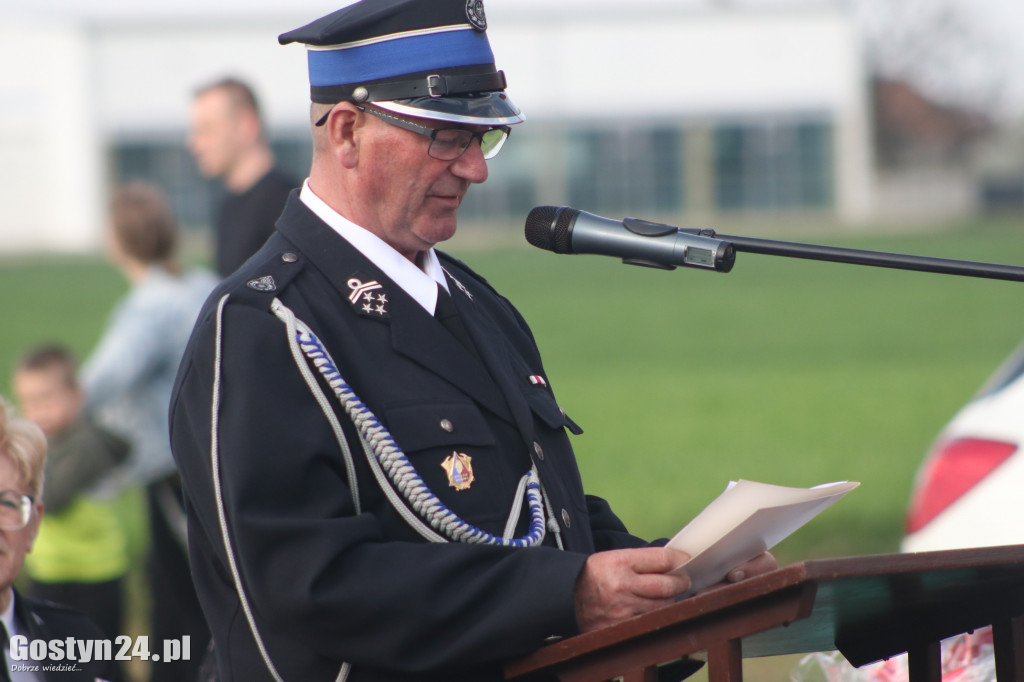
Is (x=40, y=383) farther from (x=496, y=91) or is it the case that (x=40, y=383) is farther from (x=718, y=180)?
(x=718, y=180)

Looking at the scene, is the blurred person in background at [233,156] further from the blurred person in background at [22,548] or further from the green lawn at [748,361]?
the blurred person in background at [22,548]

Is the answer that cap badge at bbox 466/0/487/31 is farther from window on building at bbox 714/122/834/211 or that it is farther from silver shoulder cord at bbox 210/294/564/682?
window on building at bbox 714/122/834/211

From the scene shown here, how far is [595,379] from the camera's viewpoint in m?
17.1

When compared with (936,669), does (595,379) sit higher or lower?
lower

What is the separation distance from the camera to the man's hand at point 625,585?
6.52ft

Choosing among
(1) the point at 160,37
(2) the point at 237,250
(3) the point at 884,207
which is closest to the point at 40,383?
(2) the point at 237,250

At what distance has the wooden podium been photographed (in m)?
1.72

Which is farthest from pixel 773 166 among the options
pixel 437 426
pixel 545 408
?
pixel 437 426

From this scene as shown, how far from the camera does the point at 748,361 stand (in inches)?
741

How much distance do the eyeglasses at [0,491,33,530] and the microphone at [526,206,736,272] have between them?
1.29 meters

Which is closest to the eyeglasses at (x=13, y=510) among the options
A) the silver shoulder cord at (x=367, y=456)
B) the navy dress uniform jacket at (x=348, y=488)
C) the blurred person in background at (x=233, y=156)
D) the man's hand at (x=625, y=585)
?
the navy dress uniform jacket at (x=348, y=488)

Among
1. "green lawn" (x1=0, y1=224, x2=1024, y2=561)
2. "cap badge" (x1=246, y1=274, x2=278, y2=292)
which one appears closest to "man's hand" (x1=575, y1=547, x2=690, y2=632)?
"cap badge" (x1=246, y1=274, x2=278, y2=292)

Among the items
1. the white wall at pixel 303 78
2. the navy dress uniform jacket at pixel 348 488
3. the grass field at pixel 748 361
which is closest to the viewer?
the navy dress uniform jacket at pixel 348 488

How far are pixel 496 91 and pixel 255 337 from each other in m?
0.65
